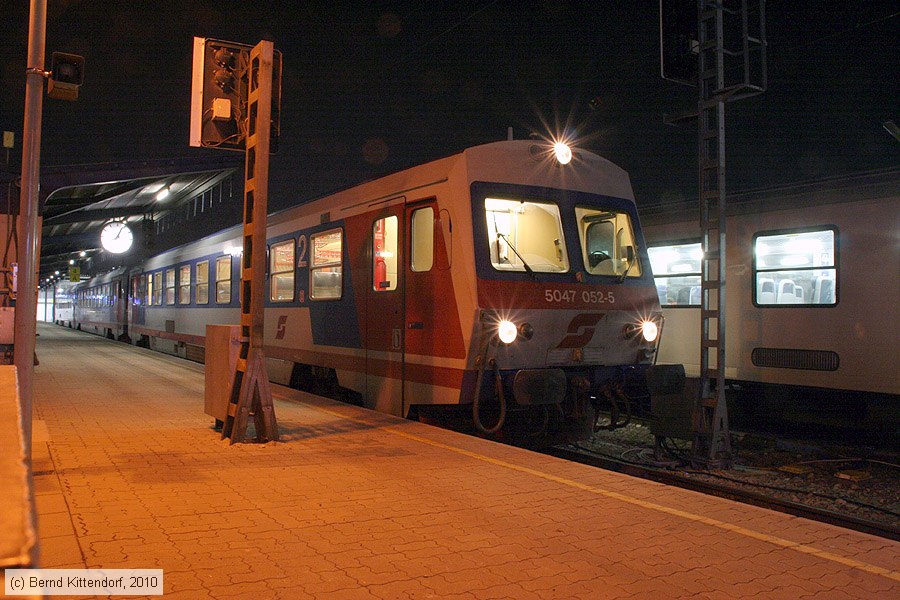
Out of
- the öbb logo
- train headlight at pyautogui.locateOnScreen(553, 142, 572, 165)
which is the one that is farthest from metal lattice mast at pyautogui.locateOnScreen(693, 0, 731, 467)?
train headlight at pyautogui.locateOnScreen(553, 142, 572, 165)

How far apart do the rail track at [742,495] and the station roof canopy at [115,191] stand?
9.34 m

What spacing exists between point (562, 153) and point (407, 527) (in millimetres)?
4965

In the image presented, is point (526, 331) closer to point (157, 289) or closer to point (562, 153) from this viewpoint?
point (562, 153)

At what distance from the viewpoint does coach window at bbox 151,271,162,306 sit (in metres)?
21.1

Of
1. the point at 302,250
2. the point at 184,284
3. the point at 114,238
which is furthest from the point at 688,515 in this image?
the point at 114,238

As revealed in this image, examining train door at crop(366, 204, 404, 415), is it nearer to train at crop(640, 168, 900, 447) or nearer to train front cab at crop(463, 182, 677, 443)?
train front cab at crop(463, 182, 677, 443)

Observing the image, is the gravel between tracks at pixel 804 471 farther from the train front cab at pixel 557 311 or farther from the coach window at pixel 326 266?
the coach window at pixel 326 266

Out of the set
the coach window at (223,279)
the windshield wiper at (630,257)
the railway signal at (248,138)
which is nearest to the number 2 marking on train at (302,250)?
the railway signal at (248,138)

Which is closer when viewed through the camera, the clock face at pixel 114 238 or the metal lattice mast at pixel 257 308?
the metal lattice mast at pixel 257 308

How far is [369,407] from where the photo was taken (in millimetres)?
9156

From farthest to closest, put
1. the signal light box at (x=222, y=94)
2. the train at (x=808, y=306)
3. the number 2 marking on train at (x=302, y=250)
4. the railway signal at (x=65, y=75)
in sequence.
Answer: the number 2 marking on train at (x=302, y=250) → the train at (x=808, y=306) → the signal light box at (x=222, y=94) → the railway signal at (x=65, y=75)

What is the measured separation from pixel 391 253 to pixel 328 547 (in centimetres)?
479

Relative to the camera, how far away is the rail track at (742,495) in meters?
5.79

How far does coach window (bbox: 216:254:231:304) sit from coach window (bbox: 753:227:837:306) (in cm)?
971
